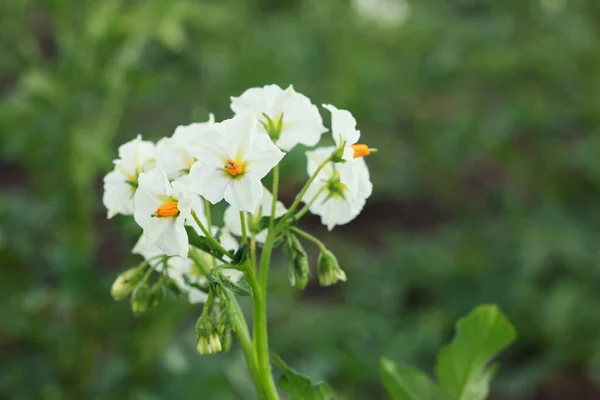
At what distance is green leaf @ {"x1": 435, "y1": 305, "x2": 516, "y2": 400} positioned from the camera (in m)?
1.24

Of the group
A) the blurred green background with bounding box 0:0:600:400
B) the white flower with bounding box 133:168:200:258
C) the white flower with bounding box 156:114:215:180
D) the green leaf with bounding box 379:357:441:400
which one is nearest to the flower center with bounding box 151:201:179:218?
the white flower with bounding box 133:168:200:258

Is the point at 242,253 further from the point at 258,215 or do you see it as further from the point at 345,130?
the point at 345,130

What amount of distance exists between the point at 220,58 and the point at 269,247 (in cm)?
360

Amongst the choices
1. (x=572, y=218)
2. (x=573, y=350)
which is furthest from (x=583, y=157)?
(x=573, y=350)

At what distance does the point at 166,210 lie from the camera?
3.28 feet

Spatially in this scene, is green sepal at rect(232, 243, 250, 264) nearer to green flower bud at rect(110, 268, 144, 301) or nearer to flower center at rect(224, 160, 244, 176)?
flower center at rect(224, 160, 244, 176)

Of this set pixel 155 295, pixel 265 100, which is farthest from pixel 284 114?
pixel 155 295

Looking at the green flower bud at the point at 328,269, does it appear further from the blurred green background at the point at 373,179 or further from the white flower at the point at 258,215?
the blurred green background at the point at 373,179

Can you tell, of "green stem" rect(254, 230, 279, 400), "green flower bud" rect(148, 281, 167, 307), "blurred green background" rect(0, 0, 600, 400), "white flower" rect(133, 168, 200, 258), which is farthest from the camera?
"blurred green background" rect(0, 0, 600, 400)

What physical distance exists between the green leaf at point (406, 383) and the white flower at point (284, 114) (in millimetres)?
402

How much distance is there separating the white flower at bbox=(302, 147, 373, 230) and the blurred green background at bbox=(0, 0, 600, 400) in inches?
34.8

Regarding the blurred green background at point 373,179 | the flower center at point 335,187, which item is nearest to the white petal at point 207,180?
the flower center at point 335,187

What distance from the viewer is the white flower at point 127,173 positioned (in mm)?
1125

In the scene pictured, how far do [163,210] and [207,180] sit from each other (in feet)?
0.23
